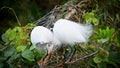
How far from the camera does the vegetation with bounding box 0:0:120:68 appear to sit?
161 cm

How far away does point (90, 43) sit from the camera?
1.63 m

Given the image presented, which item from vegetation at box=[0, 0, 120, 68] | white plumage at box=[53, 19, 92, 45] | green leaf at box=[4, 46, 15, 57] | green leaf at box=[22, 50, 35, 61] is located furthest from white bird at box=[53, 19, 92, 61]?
green leaf at box=[4, 46, 15, 57]

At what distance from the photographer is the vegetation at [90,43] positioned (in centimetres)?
161

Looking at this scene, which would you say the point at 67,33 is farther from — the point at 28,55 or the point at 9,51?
the point at 9,51

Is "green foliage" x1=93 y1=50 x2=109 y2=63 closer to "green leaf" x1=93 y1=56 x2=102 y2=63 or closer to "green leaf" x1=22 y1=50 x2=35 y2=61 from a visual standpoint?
"green leaf" x1=93 y1=56 x2=102 y2=63

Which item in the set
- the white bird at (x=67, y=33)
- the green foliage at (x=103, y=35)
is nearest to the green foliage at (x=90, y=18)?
the green foliage at (x=103, y=35)

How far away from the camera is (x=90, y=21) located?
1.80 meters

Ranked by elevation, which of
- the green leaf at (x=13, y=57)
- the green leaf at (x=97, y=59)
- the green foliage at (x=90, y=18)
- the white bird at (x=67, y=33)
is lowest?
the green leaf at (x=97, y=59)

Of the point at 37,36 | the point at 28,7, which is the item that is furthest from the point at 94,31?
the point at 28,7

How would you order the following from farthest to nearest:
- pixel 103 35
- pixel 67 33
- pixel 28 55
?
1. pixel 28 55
2. pixel 103 35
3. pixel 67 33

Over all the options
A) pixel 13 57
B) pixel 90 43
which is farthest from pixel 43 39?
pixel 13 57

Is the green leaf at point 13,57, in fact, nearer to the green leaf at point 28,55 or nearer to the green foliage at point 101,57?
the green leaf at point 28,55

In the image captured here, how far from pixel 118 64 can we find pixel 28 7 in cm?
105

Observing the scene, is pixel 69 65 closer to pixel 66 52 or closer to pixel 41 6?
pixel 66 52
